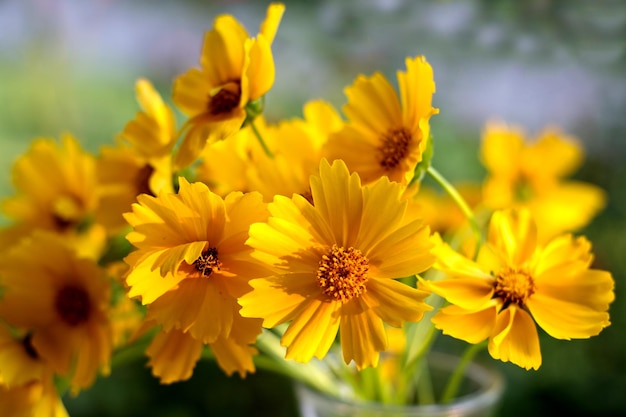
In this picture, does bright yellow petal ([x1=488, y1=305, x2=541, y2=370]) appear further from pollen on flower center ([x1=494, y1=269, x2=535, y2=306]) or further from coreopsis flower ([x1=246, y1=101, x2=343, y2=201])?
coreopsis flower ([x1=246, y1=101, x2=343, y2=201])

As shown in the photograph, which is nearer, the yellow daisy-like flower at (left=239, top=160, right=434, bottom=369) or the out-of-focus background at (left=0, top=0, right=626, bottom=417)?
the yellow daisy-like flower at (left=239, top=160, right=434, bottom=369)

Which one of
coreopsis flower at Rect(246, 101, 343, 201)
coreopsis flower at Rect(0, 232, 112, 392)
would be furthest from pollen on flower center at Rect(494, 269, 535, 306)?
coreopsis flower at Rect(0, 232, 112, 392)

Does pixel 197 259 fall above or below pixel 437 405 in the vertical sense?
above

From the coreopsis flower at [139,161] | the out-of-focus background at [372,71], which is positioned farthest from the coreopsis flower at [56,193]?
the out-of-focus background at [372,71]

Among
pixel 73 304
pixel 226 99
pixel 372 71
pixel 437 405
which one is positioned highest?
pixel 226 99

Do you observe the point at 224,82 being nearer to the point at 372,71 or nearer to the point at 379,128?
the point at 379,128

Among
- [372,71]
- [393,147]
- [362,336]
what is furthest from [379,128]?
[372,71]
